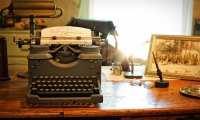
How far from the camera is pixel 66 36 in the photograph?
1547 mm

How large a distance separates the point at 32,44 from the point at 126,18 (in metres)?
2.52

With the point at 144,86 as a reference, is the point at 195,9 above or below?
above

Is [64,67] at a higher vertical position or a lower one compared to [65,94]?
higher

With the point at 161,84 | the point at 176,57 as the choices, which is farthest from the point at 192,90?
the point at 176,57

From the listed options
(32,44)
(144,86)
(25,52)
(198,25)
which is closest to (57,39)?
(32,44)

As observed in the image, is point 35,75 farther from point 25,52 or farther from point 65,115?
point 25,52

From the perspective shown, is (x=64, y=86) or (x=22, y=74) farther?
(x=22, y=74)

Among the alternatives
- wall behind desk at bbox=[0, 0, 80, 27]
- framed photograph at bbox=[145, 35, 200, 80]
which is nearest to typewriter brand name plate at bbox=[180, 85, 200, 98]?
framed photograph at bbox=[145, 35, 200, 80]

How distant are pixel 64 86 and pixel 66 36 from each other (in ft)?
0.97

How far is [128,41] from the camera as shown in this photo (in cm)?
386

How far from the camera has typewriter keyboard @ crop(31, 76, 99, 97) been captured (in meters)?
1.36

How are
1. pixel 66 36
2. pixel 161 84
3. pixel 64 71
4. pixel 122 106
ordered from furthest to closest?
1. pixel 161 84
2. pixel 66 36
3. pixel 64 71
4. pixel 122 106

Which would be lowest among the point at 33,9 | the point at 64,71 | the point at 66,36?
the point at 64,71

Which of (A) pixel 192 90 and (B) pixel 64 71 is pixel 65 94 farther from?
(A) pixel 192 90
